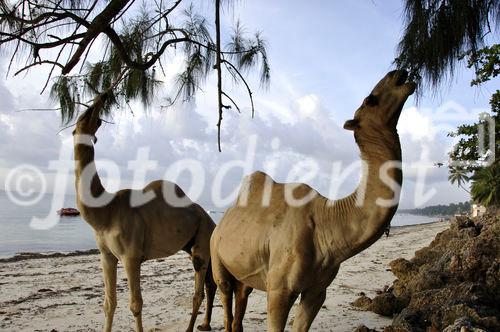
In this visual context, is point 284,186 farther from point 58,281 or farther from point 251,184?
point 58,281

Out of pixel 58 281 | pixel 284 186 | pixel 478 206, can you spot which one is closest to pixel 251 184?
pixel 284 186

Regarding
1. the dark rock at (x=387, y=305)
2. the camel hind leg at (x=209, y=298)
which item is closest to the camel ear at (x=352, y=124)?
the camel hind leg at (x=209, y=298)

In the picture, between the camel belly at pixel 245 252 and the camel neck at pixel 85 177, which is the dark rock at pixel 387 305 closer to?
the camel belly at pixel 245 252

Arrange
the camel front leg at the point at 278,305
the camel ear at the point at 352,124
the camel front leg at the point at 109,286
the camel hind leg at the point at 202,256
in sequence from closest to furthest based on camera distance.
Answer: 1. the camel ear at the point at 352,124
2. the camel front leg at the point at 278,305
3. the camel front leg at the point at 109,286
4. the camel hind leg at the point at 202,256

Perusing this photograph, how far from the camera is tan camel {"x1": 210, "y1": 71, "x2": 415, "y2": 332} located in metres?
2.47

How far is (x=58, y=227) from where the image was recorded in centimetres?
3641

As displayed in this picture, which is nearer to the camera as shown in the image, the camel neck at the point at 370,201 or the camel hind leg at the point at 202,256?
the camel neck at the point at 370,201

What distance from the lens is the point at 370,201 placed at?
253 cm

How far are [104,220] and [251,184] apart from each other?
1663mm

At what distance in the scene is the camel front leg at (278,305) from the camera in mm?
2686

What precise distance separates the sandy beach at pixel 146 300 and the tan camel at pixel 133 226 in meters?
0.86

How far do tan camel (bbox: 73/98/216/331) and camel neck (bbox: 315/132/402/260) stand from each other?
2.26 metres

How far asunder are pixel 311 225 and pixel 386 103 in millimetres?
817

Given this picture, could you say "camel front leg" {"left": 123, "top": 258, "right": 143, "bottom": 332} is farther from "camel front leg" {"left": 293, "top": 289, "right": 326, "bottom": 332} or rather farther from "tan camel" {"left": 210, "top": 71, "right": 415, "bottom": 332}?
"camel front leg" {"left": 293, "top": 289, "right": 326, "bottom": 332}
